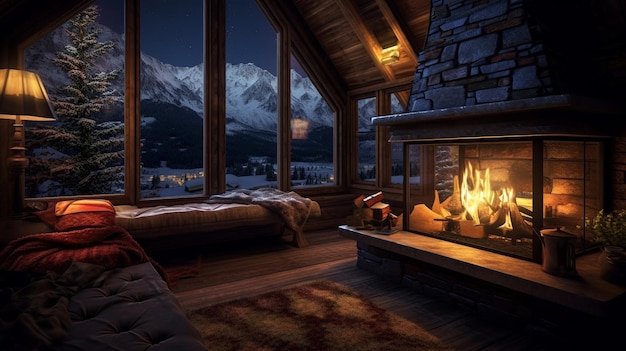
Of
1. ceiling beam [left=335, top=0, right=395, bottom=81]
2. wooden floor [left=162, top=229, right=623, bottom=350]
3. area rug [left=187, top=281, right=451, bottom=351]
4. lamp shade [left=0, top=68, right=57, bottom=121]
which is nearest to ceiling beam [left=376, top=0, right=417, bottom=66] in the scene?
ceiling beam [left=335, top=0, right=395, bottom=81]

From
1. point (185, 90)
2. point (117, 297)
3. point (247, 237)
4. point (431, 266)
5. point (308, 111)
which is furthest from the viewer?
point (308, 111)

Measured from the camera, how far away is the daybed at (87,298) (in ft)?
3.92

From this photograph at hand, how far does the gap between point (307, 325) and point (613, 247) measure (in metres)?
1.67

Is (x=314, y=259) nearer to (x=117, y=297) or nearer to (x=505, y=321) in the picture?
(x=505, y=321)

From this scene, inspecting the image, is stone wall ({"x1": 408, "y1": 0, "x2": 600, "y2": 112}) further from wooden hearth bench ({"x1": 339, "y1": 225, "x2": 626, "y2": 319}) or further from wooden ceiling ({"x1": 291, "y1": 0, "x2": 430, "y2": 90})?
wooden ceiling ({"x1": 291, "y1": 0, "x2": 430, "y2": 90})

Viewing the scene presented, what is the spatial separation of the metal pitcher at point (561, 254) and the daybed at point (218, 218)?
7.62ft

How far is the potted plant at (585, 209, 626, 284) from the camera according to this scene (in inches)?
74.9

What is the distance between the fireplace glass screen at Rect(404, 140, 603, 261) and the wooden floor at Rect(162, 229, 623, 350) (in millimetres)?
480

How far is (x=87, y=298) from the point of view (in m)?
1.55

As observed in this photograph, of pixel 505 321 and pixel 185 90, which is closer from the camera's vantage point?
pixel 505 321

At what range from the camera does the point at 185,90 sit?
4.79 m

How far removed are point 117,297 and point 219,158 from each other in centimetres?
315

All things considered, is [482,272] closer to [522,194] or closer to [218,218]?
[522,194]

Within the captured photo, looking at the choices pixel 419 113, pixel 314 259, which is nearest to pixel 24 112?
pixel 314 259
